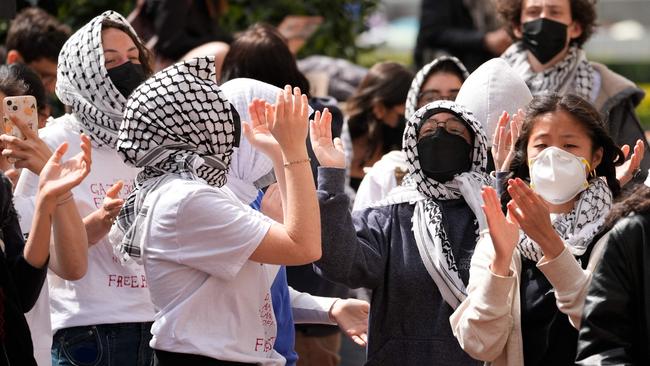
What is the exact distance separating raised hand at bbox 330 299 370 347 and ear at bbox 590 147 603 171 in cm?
93

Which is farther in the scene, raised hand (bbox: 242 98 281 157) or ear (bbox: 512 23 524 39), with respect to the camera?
ear (bbox: 512 23 524 39)

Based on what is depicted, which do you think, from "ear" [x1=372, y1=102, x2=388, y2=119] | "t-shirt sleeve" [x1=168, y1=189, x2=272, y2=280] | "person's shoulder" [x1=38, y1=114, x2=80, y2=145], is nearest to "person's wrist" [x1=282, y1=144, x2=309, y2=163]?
"t-shirt sleeve" [x1=168, y1=189, x2=272, y2=280]

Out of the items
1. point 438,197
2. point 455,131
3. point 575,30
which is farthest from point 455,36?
point 438,197

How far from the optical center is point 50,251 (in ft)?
14.2

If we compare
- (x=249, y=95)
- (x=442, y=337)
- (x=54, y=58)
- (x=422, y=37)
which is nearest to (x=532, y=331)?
(x=442, y=337)

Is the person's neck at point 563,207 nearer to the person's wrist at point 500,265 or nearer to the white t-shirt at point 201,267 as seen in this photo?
the person's wrist at point 500,265

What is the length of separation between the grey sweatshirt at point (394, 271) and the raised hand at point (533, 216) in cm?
69

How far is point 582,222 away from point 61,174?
5.52 feet

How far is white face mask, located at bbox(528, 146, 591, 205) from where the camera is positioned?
13.9ft

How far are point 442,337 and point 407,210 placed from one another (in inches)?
20.2

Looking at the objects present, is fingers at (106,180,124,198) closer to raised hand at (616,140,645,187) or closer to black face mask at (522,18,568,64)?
raised hand at (616,140,645,187)

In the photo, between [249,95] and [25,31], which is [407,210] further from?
[25,31]

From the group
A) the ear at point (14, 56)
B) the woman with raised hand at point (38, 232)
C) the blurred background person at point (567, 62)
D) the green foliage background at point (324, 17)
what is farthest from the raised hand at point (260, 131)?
the green foliage background at point (324, 17)

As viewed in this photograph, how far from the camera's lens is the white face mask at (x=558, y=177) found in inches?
167
